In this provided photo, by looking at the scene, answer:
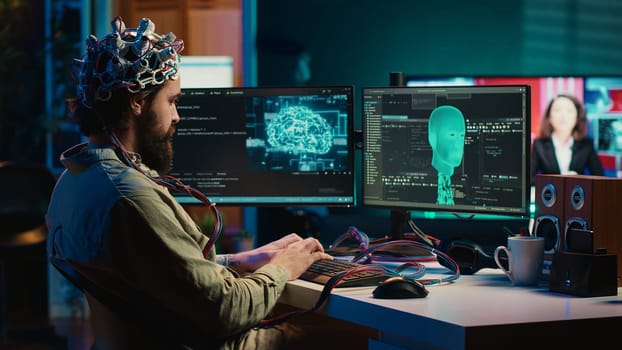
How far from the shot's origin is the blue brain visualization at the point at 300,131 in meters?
3.00

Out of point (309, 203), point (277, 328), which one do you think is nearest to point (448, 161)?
point (309, 203)

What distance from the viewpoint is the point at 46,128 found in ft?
19.8

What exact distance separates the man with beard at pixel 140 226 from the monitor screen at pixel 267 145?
74 centimetres

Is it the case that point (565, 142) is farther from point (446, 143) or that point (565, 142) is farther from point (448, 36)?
point (446, 143)

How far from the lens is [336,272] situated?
94.0 inches

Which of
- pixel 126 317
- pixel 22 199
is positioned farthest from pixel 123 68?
pixel 22 199

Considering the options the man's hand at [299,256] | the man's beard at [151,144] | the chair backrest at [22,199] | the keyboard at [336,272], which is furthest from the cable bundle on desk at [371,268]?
the chair backrest at [22,199]

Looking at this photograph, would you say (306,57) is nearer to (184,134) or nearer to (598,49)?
(598,49)

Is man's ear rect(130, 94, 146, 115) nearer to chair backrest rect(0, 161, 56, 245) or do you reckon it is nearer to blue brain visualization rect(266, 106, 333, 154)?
blue brain visualization rect(266, 106, 333, 154)

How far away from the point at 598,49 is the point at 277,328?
14.3 ft

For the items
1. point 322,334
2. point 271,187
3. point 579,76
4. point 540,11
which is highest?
point 540,11

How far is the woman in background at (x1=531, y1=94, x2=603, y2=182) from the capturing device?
5473 millimetres

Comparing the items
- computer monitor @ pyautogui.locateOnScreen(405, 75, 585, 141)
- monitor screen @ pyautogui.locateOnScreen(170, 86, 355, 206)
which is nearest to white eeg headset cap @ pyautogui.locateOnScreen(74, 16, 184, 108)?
monitor screen @ pyautogui.locateOnScreen(170, 86, 355, 206)

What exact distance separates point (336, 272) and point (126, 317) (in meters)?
0.64
